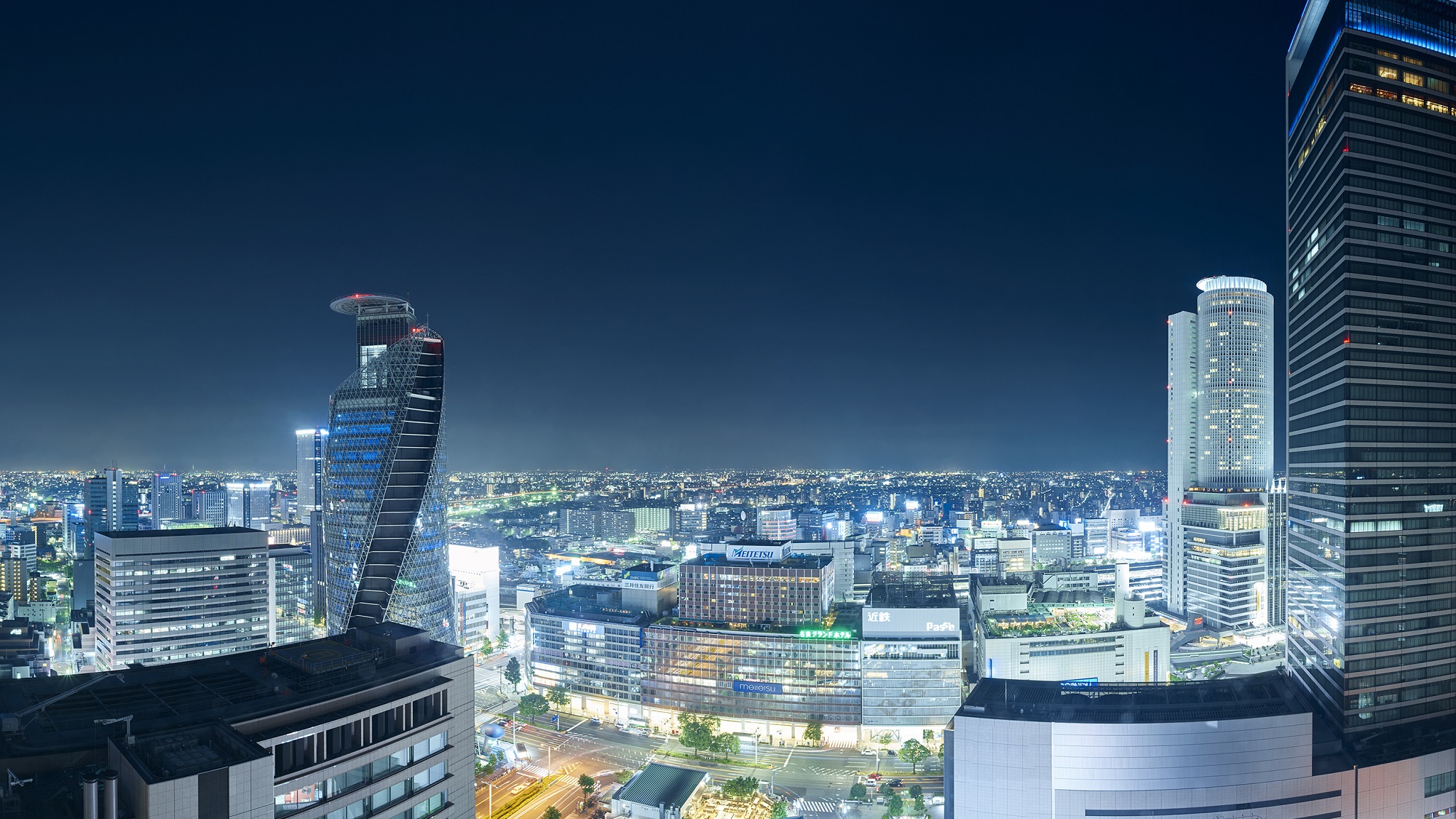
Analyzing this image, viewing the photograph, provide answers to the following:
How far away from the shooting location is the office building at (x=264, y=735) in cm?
1647

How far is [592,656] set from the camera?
2808 inches

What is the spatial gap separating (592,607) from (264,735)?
200ft

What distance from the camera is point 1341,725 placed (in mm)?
37188

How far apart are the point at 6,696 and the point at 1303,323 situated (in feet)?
201

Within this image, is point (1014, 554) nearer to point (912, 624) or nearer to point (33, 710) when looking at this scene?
point (912, 624)

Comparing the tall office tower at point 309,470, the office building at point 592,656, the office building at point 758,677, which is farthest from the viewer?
the tall office tower at point 309,470

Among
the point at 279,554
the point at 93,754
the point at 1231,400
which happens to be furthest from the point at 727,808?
the point at 1231,400

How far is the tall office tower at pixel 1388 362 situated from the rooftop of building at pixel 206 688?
141 feet

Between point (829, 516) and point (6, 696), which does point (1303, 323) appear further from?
point (829, 516)

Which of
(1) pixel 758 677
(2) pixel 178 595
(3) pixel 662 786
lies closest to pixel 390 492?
(2) pixel 178 595

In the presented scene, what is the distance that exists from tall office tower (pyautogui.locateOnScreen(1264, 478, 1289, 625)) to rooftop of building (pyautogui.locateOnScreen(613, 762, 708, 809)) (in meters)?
83.7

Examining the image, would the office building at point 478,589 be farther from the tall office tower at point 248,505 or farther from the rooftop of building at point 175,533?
the tall office tower at point 248,505

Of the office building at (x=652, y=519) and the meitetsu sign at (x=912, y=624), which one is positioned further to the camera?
the office building at (x=652, y=519)

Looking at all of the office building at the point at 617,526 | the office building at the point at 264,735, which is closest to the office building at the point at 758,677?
the office building at the point at 264,735
